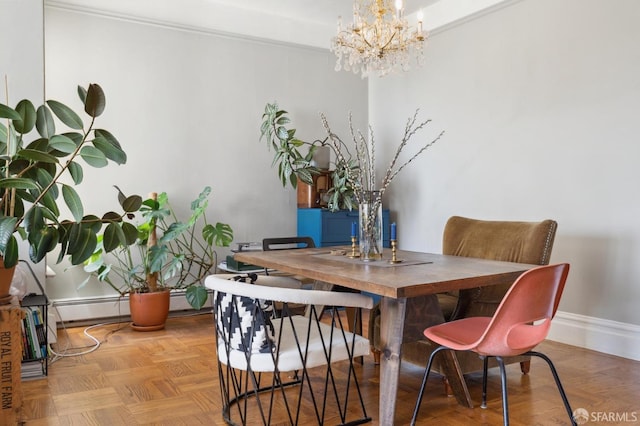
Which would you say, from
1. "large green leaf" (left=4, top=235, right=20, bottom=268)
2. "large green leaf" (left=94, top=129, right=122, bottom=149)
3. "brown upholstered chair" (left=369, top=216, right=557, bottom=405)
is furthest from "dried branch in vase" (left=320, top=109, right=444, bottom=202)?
"large green leaf" (left=4, top=235, right=20, bottom=268)

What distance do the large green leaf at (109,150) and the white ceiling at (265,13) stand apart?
2.28m

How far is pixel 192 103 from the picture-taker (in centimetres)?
475

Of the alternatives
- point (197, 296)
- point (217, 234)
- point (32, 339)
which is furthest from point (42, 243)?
point (217, 234)

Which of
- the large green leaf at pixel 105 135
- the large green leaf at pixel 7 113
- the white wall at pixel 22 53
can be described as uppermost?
the white wall at pixel 22 53

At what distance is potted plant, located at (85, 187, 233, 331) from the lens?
4066 mm

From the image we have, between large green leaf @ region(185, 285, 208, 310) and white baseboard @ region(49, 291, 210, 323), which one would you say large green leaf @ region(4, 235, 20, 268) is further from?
white baseboard @ region(49, 291, 210, 323)

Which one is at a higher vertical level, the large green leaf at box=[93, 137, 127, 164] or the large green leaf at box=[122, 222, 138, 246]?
the large green leaf at box=[93, 137, 127, 164]

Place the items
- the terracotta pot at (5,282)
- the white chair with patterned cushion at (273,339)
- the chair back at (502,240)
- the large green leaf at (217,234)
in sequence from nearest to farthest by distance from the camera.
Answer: the white chair with patterned cushion at (273,339) < the terracotta pot at (5,282) < the chair back at (502,240) < the large green leaf at (217,234)

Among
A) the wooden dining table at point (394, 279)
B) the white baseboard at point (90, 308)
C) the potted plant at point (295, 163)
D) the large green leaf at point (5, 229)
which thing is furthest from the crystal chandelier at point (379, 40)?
the white baseboard at point (90, 308)

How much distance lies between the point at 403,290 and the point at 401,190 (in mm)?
3461

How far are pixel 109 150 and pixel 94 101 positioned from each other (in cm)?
24

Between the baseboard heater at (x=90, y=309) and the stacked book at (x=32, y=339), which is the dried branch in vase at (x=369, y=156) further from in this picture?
the baseboard heater at (x=90, y=309)

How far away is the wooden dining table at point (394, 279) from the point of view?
208 centimetres

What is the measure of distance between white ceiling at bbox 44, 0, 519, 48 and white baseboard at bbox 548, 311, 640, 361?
245cm
